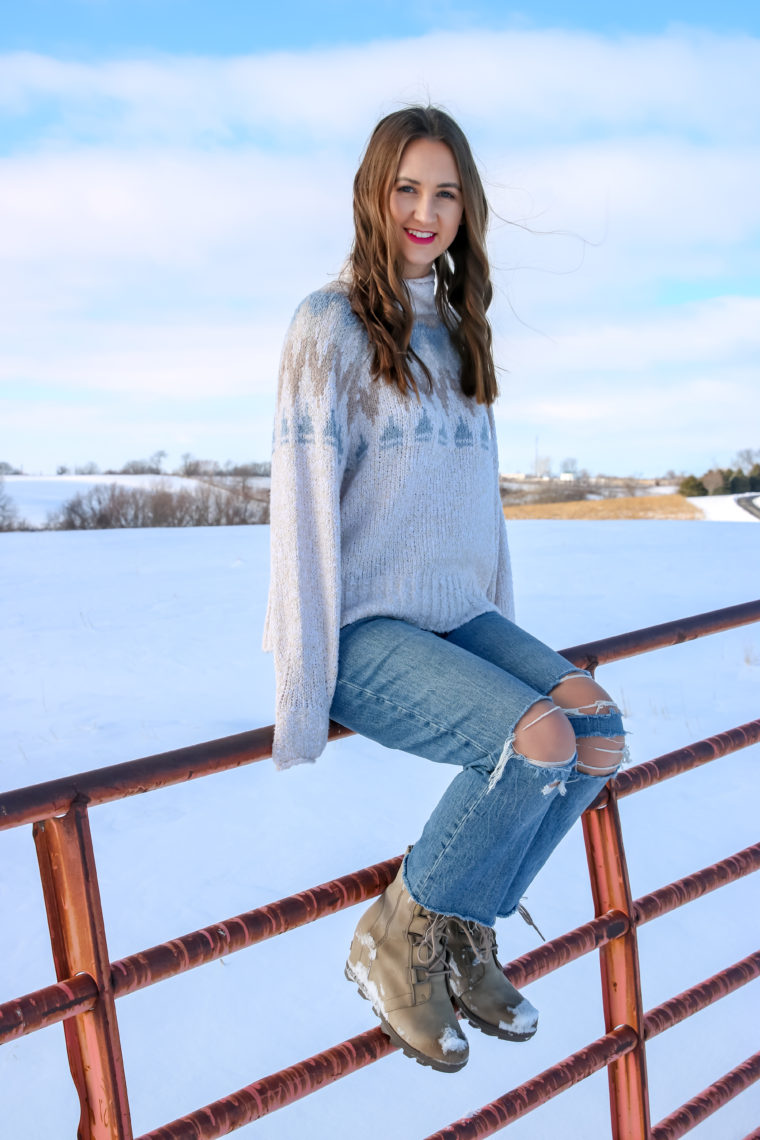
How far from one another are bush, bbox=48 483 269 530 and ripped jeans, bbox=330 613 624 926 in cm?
1619

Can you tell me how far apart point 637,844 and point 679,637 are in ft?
17.1

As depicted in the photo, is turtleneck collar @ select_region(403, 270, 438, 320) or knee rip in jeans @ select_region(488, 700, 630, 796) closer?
knee rip in jeans @ select_region(488, 700, 630, 796)

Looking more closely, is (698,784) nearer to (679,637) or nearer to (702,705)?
(702,705)

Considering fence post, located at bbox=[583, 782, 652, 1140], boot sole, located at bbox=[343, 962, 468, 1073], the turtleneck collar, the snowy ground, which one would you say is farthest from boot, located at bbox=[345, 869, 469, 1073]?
the snowy ground

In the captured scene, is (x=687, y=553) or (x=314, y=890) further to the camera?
(x=687, y=553)

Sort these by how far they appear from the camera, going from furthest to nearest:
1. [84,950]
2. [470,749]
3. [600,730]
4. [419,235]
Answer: [419,235], [600,730], [470,749], [84,950]

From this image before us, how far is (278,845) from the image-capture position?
20.6 ft

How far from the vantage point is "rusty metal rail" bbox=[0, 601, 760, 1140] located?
1165 millimetres

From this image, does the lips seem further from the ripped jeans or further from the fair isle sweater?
the ripped jeans

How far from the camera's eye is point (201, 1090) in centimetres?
394

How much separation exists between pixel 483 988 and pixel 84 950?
0.65 m

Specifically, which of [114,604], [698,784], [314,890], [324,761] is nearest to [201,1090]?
[314,890]

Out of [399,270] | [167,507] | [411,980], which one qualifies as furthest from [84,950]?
[167,507]

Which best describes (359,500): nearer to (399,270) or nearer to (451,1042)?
(399,270)
